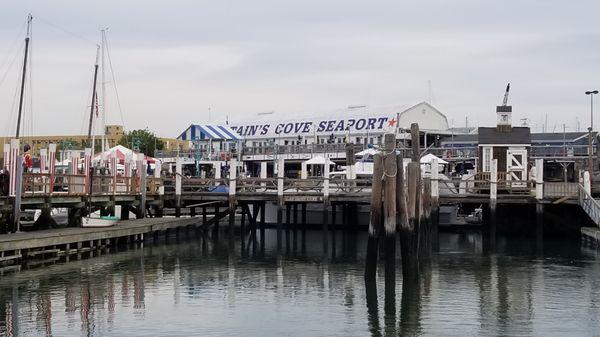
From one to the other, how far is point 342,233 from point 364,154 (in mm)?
14033

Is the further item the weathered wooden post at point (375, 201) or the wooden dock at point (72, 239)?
the wooden dock at point (72, 239)

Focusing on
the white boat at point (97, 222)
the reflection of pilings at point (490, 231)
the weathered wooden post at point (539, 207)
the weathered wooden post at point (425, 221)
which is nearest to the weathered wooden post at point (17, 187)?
the white boat at point (97, 222)

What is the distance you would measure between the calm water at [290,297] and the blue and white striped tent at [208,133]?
47.3 m

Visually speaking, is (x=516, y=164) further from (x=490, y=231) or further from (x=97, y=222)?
(x=97, y=222)

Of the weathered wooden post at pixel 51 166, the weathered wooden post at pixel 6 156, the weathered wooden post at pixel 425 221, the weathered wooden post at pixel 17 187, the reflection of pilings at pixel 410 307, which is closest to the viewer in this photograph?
the reflection of pilings at pixel 410 307

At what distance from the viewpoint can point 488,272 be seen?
3259cm

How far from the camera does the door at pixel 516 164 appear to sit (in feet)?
165

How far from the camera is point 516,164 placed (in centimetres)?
5294

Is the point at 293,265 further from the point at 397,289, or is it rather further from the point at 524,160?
the point at 524,160

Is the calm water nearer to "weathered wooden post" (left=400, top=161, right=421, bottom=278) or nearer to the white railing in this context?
"weathered wooden post" (left=400, top=161, right=421, bottom=278)

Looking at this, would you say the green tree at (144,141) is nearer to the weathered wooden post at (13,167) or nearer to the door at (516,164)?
the door at (516,164)

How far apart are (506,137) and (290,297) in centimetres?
3268

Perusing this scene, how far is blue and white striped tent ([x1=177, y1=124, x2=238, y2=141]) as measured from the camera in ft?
278

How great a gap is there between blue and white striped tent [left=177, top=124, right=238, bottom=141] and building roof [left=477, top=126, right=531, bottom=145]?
34.4m
